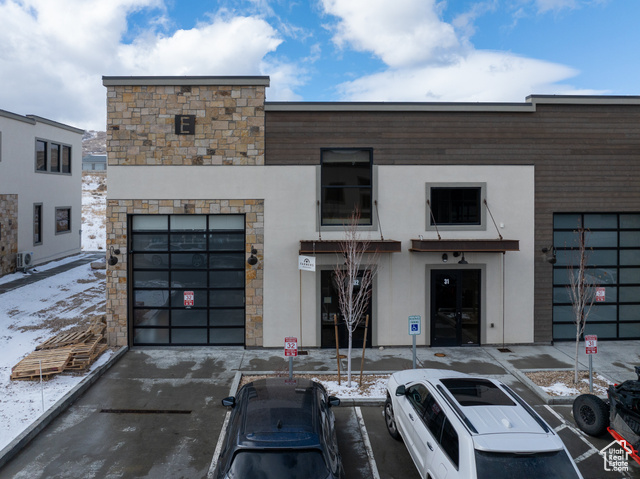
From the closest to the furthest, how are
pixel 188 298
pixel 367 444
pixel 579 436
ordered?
1. pixel 367 444
2. pixel 579 436
3. pixel 188 298

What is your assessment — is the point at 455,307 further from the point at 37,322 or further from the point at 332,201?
the point at 37,322

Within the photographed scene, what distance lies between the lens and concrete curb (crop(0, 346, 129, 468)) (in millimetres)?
7359

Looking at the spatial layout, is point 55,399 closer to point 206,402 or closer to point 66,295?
point 206,402

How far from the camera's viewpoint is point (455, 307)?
43.7ft

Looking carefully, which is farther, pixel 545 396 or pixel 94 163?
pixel 94 163

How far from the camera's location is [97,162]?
Result: 67.2 metres

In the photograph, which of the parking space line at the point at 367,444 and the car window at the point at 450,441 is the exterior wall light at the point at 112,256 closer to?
the parking space line at the point at 367,444

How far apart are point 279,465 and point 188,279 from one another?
28.9 ft

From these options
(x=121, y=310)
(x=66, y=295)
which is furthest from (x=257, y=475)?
(x=66, y=295)

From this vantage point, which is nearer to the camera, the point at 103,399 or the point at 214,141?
the point at 103,399

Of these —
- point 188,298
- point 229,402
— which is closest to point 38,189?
point 188,298

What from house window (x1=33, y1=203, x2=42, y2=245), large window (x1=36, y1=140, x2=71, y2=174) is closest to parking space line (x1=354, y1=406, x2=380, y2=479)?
house window (x1=33, y1=203, x2=42, y2=245)

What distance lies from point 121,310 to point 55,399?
393 centimetres

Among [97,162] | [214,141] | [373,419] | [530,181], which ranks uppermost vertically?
[97,162]
